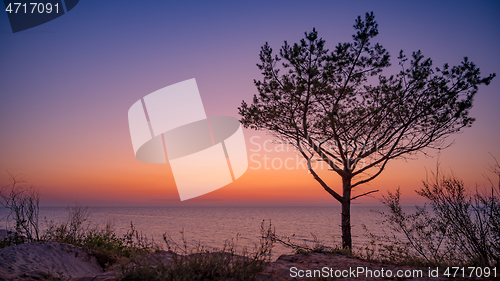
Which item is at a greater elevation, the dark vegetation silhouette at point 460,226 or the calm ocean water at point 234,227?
the dark vegetation silhouette at point 460,226

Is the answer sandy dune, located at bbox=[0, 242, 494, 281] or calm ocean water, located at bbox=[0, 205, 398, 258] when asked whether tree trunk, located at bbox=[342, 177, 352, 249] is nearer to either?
calm ocean water, located at bbox=[0, 205, 398, 258]

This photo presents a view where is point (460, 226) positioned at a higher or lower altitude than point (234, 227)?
higher

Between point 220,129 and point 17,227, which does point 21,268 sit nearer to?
point 17,227

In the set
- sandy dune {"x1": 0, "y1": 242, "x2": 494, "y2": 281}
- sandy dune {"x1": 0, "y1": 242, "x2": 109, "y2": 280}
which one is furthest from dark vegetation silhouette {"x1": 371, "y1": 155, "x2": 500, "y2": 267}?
sandy dune {"x1": 0, "y1": 242, "x2": 109, "y2": 280}

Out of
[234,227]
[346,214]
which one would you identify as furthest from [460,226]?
[234,227]

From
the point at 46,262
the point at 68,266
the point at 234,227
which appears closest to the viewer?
the point at 46,262

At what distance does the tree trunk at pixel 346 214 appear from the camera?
32.9 ft

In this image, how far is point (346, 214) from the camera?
10078 millimetres

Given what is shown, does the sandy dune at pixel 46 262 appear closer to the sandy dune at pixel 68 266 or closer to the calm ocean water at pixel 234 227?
the sandy dune at pixel 68 266

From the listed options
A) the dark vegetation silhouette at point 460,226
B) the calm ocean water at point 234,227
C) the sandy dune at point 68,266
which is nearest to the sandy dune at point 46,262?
the sandy dune at point 68,266

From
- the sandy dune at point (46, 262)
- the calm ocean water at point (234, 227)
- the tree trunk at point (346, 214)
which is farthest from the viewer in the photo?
the calm ocean water at point (234, 227)

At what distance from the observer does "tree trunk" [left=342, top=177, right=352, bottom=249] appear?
10.0m

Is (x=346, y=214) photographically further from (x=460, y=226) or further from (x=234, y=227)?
(x=234, y=227)

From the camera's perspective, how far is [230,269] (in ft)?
15.7
